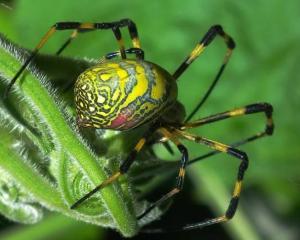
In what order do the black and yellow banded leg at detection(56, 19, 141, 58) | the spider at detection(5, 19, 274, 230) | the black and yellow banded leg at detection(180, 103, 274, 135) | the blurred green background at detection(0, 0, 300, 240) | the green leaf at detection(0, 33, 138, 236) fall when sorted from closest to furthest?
the green leaf at detection(0, 33, 138, 236) < the spider at detection(5, 19, 274, 230) < the black and yellow banded leg at detection(56, 19, 141, 58) < the black and yellow banded leg at detection(180, 103, 274, 135) < the blurred green background at detection(0, 0, 300, 240)

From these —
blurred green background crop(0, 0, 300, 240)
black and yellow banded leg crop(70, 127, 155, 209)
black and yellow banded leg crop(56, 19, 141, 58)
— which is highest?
black and yellow banded leg crop(56, 19, 141, 58)

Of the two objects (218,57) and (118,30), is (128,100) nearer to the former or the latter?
(118,30)

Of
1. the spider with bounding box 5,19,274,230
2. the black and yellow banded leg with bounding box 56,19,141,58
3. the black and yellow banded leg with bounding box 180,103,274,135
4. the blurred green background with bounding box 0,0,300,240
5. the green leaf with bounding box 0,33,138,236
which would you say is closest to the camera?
the green leaf with bounding box 0,33,138,236

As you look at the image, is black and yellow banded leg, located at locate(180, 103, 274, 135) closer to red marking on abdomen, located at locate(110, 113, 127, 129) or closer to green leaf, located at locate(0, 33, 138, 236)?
red marking on abdomen, located at locate(110, 113, 127, 129)

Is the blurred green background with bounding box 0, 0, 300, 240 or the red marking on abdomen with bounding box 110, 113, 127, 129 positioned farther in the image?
the blurred green background with bounding box 0, 0, 300, 240

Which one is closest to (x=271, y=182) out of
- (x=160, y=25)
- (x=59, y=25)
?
(x=160, y=25)

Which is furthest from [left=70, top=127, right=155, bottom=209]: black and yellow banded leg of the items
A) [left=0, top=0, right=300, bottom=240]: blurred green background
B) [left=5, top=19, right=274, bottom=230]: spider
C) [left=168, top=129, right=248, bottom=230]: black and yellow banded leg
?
[left=0, top=0, right=300, bottom=240]: blurred green background

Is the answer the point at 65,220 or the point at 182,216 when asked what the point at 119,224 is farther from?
the point at 182,216
